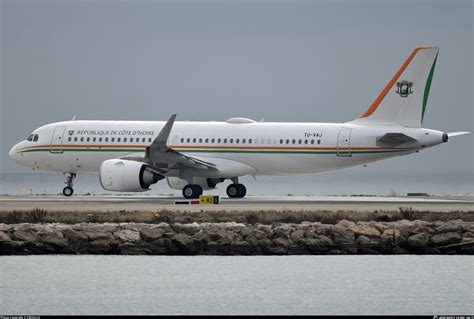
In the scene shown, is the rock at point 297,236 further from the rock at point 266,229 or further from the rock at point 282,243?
the rock at point 266,229

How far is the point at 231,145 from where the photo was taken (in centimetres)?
5081

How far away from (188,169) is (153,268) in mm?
19664

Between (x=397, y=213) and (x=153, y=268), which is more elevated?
(x=397, y=213)

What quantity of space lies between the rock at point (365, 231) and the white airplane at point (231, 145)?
15386 mm

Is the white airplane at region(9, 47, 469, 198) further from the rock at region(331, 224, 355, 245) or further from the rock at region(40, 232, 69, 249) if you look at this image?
the rock at region(331, 224, 355, 245)

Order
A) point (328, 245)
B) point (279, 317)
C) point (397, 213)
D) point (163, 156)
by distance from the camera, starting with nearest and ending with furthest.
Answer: point (279, 317)
point (328, 245)
point (397, 213)
point (163, 156)

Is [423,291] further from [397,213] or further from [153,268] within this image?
[397,213]

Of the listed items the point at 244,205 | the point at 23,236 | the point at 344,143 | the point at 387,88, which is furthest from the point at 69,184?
the point at 23,236

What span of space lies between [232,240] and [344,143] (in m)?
17.4

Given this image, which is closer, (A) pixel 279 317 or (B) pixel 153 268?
(A) pixel 279 317

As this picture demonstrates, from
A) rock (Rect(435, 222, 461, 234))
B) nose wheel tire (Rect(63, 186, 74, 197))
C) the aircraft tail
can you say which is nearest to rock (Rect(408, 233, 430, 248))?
rock (Rect(435, 222, 461, 234))

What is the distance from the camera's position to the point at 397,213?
122 ft

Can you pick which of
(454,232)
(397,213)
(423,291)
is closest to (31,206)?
(397,213)

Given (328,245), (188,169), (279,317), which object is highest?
(188,169)
